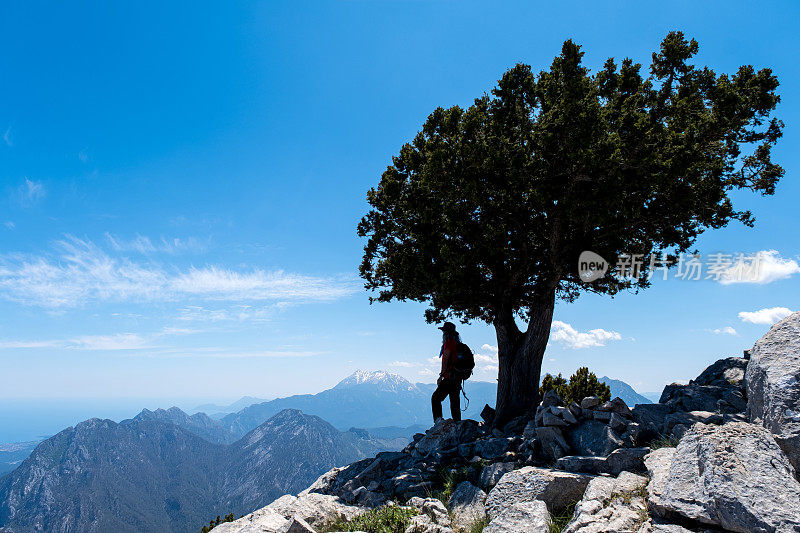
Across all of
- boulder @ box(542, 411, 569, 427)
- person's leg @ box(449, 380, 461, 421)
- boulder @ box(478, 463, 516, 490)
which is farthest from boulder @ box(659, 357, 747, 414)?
person's leg @ box(449, 380, 461, 421)

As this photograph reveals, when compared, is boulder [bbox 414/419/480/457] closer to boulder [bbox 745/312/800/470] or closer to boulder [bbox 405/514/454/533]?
boulder [bbox 405/514/454/533]

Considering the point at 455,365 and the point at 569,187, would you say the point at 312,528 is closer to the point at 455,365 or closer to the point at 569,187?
the point at 455,365

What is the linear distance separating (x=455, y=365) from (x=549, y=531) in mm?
8904

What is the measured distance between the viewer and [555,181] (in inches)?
578

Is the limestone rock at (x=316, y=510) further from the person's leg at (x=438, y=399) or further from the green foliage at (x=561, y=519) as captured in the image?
the person's leg at (x=438, y=399)

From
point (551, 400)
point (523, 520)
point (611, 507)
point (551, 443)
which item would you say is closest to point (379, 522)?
point (523, 520)

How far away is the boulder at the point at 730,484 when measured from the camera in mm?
5359

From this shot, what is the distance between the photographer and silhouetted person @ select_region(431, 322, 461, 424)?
15.8m

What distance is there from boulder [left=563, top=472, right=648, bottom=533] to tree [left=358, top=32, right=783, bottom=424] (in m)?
8.57

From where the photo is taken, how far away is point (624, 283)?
19.0 meters

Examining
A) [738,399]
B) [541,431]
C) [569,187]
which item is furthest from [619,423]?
[569,187]

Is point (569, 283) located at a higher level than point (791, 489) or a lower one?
higher

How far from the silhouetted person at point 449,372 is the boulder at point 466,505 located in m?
5.70

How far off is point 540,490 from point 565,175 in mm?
10310
